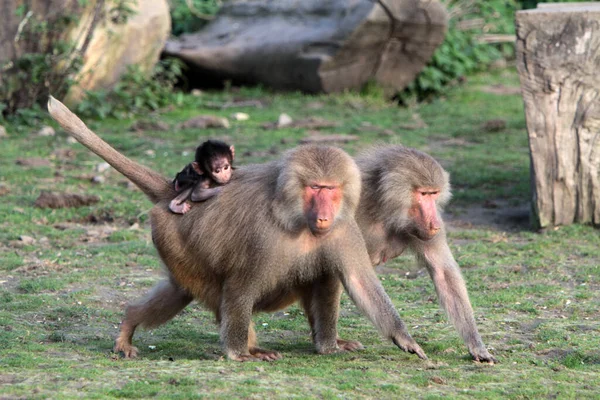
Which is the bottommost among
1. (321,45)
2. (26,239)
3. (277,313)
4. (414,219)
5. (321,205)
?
(277,313)

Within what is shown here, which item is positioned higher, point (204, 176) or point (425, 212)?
point (204, 176)

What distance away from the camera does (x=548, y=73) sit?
8000mm

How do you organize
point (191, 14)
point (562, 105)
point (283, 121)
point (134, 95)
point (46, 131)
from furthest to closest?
point (191, 14) → point (134, 95) → point (283, 121) → point (46, 131) → point (562, 105)

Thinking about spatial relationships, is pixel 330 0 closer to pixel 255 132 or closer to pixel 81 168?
pixel 255 132

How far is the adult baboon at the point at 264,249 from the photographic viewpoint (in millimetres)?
4848

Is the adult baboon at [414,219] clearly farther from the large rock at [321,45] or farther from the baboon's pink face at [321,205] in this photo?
the large rock at [321,45]

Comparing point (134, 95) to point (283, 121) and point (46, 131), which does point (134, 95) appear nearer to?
point (46, 131)

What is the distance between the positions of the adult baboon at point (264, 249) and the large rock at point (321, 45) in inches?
319

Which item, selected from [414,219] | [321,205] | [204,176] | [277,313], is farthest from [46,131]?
[321,205]

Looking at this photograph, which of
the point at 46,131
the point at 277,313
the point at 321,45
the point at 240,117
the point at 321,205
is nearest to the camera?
the point at 321,205

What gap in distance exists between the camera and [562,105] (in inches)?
316

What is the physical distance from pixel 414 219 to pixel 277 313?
1498 millimetres

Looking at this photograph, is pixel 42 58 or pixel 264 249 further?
pixel 42 58

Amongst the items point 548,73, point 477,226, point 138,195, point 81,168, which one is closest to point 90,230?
point 138,195
